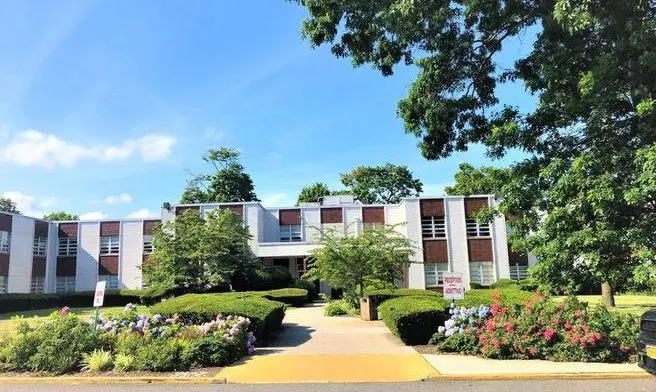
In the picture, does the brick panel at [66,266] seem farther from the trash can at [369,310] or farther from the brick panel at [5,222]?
the trash can at [369,310]

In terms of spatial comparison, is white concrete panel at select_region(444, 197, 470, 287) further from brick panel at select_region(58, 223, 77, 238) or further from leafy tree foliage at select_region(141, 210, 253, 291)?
brick panel at select_region(58, 223, 77, 238)

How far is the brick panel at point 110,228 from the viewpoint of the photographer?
4256 centimetres

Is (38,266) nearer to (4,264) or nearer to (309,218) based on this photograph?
(4,264)

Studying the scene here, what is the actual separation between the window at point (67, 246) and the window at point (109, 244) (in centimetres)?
231

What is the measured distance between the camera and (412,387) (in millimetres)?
8883

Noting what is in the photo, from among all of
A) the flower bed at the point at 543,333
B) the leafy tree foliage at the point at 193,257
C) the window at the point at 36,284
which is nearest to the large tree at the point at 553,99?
the flower bed at the point at 543,333

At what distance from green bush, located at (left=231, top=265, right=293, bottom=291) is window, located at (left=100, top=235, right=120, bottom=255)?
591 inches

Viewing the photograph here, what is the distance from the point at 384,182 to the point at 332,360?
5851 centimetres

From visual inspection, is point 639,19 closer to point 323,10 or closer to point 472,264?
point 323,10

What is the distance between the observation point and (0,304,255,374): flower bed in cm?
1034

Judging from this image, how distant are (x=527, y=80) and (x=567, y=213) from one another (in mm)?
4416

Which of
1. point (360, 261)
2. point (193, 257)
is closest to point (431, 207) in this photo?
point (193, 257)

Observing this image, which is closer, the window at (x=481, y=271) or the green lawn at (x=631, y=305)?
the green lawn at (x=631, y=305)

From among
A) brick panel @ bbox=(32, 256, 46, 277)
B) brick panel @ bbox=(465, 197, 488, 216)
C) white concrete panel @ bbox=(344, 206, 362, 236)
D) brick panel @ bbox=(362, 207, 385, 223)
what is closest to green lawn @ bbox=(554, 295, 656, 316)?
brick panel @ bbox=(465, 197, 488, 216)
